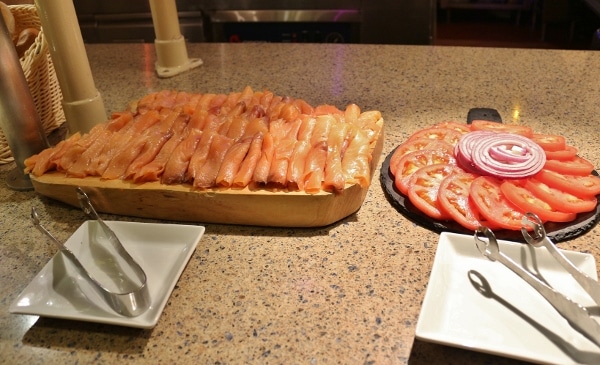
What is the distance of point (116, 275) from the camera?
890mm

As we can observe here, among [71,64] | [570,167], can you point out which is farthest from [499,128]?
[71,64]

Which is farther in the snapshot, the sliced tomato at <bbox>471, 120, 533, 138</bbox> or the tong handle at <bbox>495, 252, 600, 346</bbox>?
the sliced tomato at <bbox>471, 120, 533, 138</bbox>

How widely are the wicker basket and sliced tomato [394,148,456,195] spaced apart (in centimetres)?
92

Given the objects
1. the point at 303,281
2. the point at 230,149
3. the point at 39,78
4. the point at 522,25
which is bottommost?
the point at 522,25

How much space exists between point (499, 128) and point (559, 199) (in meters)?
0.31

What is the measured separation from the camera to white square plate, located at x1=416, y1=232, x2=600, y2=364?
2.25 ft

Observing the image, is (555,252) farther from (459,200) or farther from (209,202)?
(209,202)

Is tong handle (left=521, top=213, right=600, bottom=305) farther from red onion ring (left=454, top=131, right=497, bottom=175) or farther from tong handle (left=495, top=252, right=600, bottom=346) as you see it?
red onion ring (left=454, top=131, right=497, bottom=175)

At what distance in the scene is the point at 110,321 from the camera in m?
0.76

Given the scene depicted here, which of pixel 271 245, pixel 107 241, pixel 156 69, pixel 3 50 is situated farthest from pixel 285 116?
pixel 156 69

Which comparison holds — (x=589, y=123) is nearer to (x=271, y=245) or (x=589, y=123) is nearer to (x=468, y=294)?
(x=468, y=294)

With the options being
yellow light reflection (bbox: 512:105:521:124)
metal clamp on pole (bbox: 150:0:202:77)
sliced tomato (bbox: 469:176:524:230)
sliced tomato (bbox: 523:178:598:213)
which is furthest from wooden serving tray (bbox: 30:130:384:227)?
metal clamp on pole (bbox: 150:0:202:77)

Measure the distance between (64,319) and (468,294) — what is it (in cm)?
67

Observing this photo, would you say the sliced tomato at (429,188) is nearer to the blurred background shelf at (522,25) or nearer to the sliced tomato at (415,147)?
the sliced tomato at (415,147)
